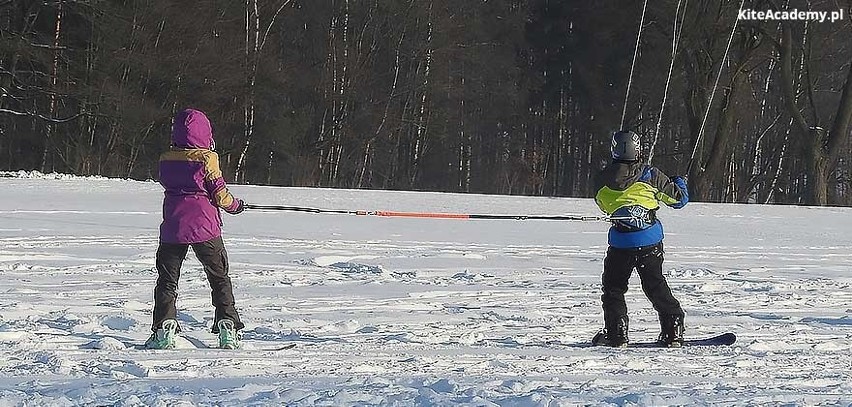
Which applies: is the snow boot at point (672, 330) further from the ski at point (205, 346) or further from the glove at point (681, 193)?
the ski at point (205, 346)

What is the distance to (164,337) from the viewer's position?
6.09 meters

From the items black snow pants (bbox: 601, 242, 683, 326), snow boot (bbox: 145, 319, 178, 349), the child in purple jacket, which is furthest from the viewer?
black snow pants (bbox: 601, 242, 683, 326)

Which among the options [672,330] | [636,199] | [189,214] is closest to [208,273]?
[189,214]

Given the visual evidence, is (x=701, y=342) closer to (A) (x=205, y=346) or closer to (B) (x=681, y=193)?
(B) (x=681, y=193)

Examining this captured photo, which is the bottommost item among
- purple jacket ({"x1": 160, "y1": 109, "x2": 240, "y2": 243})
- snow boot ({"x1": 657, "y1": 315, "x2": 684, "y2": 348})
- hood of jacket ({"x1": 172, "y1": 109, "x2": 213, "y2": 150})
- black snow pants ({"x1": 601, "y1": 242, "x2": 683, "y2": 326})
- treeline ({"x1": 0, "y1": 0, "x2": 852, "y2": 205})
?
snow boot ({"x1": 657, "y1": 315, "x2": 684, "y2": 348})

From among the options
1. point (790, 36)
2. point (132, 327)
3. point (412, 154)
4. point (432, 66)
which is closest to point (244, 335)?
point (132, 327)

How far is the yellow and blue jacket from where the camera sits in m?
6.57

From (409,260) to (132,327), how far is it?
5076mm

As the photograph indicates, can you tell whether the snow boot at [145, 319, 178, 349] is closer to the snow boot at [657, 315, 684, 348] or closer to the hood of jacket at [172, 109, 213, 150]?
the hood of jacket at [172, 109, 213, 150]

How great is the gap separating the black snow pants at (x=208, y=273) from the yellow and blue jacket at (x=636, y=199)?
2.52 metres

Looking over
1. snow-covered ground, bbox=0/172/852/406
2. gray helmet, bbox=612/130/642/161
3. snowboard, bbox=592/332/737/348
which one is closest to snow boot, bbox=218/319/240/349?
snow-covered ground, bbox=0/172/852/406

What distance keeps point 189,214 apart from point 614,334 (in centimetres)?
284

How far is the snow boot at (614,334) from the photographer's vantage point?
658cm

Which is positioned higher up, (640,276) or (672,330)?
(640,276)
